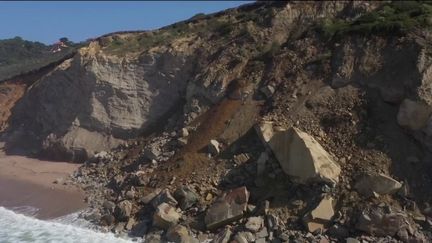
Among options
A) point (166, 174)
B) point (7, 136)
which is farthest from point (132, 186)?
point (7, 136)

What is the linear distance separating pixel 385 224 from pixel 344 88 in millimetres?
5684

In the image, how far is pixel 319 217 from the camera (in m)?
14.5

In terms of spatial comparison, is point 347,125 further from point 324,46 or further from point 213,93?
point 213,93

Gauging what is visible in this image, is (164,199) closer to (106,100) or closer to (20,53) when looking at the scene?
(106,100)

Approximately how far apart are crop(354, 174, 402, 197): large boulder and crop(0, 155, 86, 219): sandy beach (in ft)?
32.1

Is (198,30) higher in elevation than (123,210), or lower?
higher

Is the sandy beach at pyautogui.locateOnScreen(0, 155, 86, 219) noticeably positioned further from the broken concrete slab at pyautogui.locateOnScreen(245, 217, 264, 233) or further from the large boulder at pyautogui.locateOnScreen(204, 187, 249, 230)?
the broken concrete slab at pyautogui.locateOnScreen(245, 217, 264, 233)

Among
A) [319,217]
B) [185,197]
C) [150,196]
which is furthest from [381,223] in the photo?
[150,196]

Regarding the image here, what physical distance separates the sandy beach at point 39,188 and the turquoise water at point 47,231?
0.75 meters

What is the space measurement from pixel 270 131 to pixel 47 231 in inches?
302

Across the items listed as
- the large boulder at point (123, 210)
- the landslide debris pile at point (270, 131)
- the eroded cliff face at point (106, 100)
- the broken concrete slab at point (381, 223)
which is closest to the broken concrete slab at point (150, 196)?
the landslide debris pile at point (270, 131)

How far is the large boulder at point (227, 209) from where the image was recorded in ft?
49.9

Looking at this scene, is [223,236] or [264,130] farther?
[264,130]

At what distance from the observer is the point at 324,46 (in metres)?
20.4
